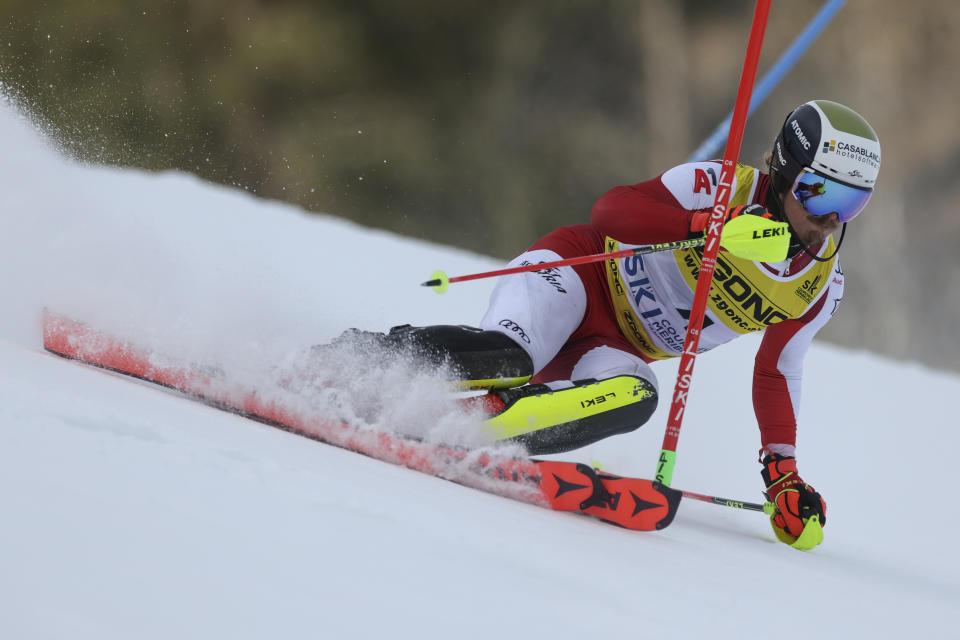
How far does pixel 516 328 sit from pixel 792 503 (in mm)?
→ 747

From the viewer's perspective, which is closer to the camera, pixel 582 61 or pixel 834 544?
pixel 834 544

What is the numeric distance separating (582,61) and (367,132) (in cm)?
273

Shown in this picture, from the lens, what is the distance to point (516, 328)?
186 centimetres

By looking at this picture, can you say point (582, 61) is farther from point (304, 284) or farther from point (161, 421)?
point (161, 421)

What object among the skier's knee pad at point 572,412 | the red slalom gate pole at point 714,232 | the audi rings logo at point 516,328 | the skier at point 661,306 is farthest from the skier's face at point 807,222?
the audi rings logo at point 516,328

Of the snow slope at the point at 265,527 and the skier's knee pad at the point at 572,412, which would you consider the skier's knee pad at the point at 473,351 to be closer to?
the skier's knee pad at the point at 572,412

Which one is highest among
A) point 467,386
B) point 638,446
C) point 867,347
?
point 867,347

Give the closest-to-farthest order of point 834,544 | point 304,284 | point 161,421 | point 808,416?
point 161,421 → point 834,544 → point 304,284 → point 808,416

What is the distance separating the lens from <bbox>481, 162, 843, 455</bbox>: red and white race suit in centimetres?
189

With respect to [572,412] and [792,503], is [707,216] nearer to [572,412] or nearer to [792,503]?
[572,412]

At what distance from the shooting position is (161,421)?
1.14 meters

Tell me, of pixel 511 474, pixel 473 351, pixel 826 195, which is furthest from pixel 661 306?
pixel 511 474

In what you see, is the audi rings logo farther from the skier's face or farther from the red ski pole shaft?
the skier's face

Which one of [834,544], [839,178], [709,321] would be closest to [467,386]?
[709,321]
